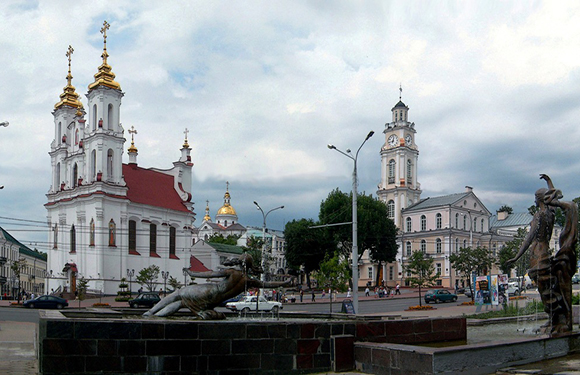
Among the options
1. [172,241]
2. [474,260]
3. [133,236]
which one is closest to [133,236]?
[133,236]

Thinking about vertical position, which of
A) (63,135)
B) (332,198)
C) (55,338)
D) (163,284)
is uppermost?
(63,135)

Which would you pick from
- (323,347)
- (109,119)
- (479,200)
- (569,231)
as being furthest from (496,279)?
(479,200)

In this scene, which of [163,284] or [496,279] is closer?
[496,279]

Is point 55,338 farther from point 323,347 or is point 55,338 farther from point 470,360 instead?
point 470,360

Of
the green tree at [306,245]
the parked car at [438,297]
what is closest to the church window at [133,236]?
the green tree at [306,245]

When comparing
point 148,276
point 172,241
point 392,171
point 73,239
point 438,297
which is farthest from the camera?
point 392,171

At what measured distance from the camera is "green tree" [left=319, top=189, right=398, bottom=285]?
219 feet

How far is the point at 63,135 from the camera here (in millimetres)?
68125

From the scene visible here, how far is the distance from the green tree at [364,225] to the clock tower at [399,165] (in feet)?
56.8

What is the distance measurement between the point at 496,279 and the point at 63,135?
55026mm

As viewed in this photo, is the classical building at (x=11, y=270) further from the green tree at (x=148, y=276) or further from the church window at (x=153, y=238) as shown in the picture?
the green tree at (x=148, y=276)

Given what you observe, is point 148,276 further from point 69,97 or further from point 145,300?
point 69,97

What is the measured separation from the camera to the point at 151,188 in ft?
224

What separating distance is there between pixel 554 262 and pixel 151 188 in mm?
61168
